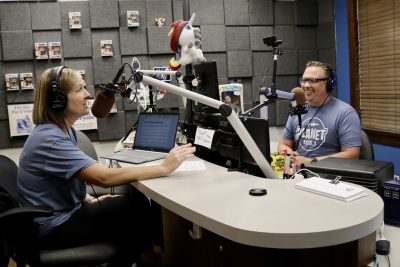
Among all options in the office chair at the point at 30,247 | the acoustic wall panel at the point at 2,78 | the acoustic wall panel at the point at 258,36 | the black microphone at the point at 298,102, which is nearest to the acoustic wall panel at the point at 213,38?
the acoustic wall panel at the point at 258,36

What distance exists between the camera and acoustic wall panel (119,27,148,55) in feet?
11.7

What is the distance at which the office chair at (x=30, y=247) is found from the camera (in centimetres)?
146

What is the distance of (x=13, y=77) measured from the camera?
3.39m

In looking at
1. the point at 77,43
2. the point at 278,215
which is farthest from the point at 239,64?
the point at 278,215

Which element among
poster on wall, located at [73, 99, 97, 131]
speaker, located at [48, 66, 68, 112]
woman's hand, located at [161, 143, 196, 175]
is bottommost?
woman's hand, located at [161, 143, 196, 175]

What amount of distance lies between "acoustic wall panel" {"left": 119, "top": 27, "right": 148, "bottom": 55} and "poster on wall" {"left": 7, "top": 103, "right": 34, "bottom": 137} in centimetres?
96

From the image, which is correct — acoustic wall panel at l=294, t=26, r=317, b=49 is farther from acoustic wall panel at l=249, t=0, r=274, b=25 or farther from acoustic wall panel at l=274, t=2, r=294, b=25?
acoustic wall panel at l=249, t=0, r=274, b=25

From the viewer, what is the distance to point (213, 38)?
12.5ft

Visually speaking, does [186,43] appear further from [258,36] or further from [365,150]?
[258,36]

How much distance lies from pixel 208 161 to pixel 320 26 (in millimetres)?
2641

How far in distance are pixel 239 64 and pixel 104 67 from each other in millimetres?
1262

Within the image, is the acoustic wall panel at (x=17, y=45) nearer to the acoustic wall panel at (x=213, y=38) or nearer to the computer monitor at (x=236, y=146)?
the acoustic wall panel at (x=213, y=38)

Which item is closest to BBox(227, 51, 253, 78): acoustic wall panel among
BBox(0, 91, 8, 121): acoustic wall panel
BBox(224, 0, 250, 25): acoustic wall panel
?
BBox(224, 0, 250, 25): acoustic wall panel

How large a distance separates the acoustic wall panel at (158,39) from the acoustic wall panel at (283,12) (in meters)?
1.11
